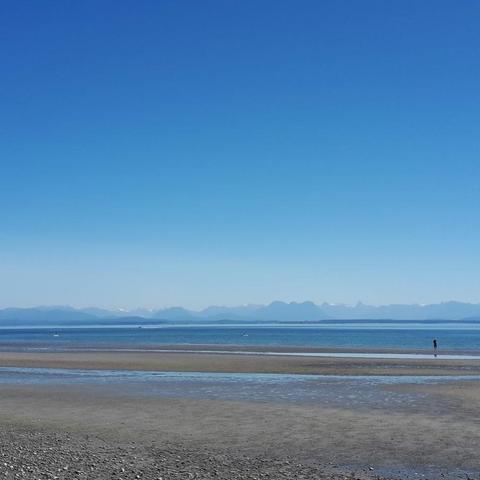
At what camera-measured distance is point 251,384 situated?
3534cm

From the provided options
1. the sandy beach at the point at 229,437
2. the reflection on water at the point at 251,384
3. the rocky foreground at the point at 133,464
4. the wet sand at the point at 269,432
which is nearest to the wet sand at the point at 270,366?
the reflection on water at the point at 251,384

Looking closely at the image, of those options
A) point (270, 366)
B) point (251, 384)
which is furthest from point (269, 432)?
point (270, 366)

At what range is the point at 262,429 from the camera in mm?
21078

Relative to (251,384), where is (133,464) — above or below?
above

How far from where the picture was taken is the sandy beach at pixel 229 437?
15617 millimetres

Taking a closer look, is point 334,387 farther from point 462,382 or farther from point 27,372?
point 27,372

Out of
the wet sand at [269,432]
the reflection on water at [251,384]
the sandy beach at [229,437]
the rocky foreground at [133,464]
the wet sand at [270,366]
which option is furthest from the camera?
the wet sand at [270,366]

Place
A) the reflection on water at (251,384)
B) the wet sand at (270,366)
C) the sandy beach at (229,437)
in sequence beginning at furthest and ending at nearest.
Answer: the wet sand at (270,366) < the reflection on water at (251,384) < the sandy beach at (229,437)

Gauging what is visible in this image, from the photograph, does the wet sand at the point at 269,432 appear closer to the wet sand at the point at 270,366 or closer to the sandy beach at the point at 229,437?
the sandy beach at the point at 229,437

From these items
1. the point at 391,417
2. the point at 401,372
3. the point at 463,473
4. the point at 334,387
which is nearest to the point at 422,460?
the point at 463,473

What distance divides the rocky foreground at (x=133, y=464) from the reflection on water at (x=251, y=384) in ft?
35.5

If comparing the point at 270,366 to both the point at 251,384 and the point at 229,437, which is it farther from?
the point at 229,437

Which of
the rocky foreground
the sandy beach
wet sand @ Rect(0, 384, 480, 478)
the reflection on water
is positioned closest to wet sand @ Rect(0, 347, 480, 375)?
the reflection on water

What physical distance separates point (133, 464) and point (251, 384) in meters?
19.8
